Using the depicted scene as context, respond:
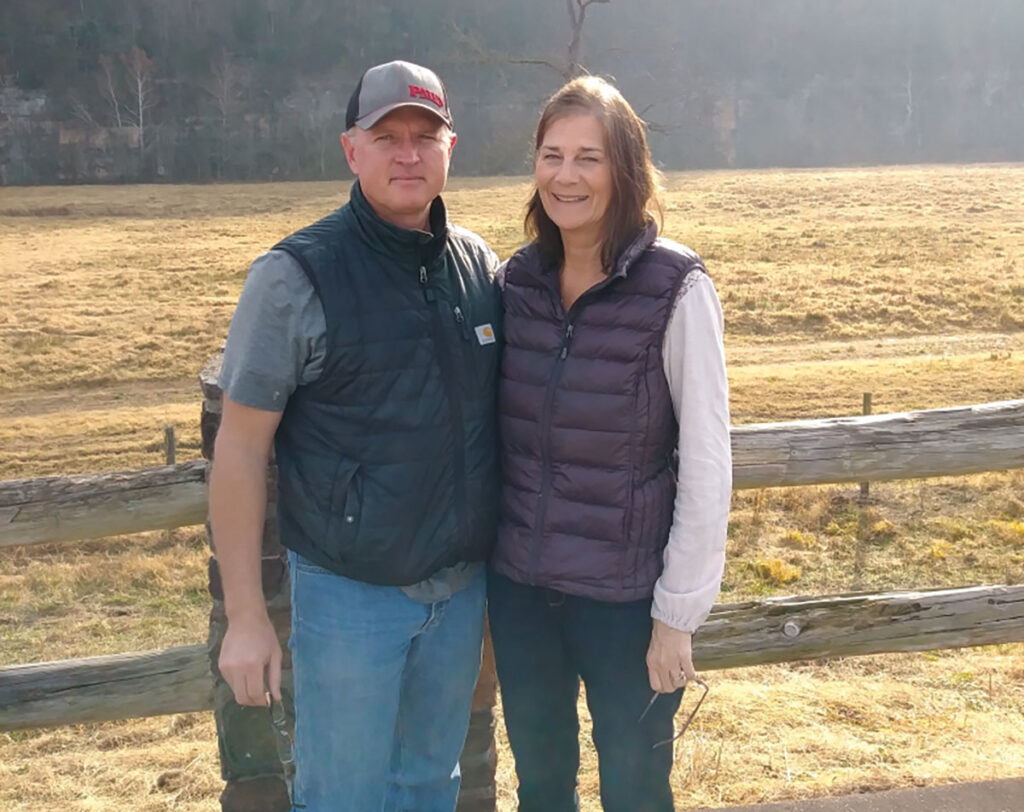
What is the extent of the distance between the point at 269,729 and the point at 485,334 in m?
1.43

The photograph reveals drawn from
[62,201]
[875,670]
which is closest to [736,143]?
[62,201]

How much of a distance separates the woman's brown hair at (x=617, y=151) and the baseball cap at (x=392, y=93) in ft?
0.92

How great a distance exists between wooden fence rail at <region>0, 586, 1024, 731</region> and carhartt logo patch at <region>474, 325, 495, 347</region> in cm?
138

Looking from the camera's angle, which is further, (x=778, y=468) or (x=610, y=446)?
(x=778, y=468)

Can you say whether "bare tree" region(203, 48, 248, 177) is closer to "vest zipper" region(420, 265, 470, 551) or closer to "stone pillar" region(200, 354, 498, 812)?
"stone pillar" region(200, 354, 498, 812)

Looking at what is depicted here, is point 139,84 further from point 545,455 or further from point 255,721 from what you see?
point 545,455

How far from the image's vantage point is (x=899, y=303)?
67.2ft

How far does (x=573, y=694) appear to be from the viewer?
107 inches

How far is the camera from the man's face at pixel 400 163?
2.47m

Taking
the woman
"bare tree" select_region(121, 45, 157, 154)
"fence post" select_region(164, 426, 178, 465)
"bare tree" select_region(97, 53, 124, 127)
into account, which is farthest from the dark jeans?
"bare tree" select_region(97, 53, 124, 127)

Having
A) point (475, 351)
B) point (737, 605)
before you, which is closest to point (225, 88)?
point (737, 605)

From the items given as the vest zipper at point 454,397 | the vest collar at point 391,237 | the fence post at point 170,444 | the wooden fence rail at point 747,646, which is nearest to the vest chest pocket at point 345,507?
the vest zipper at point 454,397

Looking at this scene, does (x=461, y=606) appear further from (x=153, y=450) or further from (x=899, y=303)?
(x=899, y=303)

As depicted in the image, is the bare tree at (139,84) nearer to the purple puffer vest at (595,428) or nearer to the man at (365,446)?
the man at (365,446)
